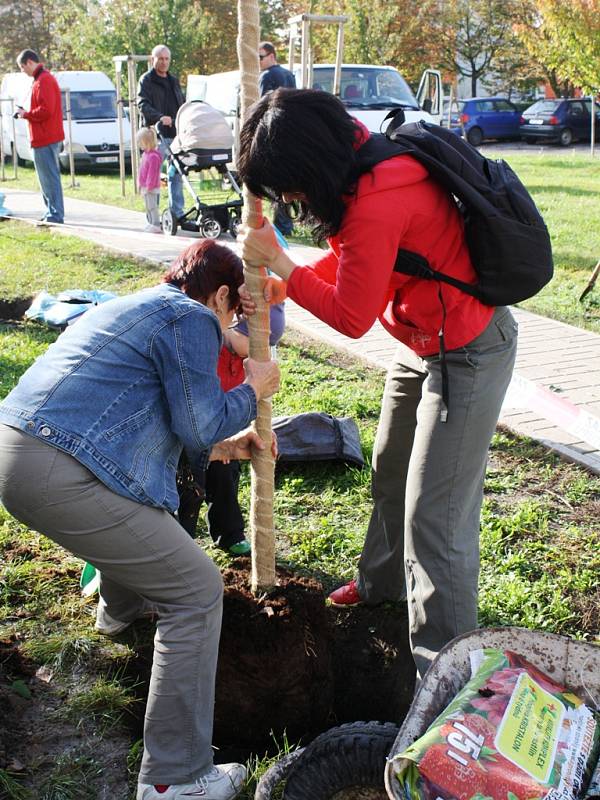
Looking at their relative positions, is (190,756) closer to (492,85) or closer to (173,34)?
(173,34)

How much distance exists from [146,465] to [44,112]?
10.7 metres

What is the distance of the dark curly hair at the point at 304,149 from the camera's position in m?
2.27

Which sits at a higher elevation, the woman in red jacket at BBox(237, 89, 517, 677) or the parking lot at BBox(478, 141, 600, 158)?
the woman in red jacket at BBox(237, 89, 517, 677)

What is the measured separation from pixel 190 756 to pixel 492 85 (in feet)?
140

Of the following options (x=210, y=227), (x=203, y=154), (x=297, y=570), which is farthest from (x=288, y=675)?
(x=203, y=154)

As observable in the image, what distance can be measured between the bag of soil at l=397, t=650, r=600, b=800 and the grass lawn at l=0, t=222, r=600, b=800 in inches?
34.2

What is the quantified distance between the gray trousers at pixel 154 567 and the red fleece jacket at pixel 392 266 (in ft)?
2.52

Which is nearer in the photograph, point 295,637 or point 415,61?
point 295,637

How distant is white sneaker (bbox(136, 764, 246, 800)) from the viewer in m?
2.47

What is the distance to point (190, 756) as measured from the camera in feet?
8.17

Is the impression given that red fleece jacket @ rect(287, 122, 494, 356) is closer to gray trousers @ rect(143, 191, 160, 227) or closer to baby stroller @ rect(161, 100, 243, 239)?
baby stroller @ rect(161, 100, 243, 239)

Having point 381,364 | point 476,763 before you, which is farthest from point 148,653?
point 381,364

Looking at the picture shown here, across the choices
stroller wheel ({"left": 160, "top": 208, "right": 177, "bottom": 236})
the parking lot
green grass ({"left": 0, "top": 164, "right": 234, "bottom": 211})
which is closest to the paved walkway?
stroller wheel ({"left": 160, "top": 208, "right": 177, "bottom": 236})

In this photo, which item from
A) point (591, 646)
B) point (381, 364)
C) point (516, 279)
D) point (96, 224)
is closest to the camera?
point (591, 646)
